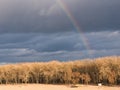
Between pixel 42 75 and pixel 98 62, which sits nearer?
pixel 98 62

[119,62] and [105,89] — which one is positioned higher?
[119,62]

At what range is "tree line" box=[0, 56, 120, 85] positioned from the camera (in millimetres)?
146750

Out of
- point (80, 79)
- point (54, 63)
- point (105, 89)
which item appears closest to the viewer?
point (105, 89)

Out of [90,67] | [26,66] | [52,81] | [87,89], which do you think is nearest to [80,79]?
[90,67]

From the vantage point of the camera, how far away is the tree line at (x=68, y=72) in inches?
5778

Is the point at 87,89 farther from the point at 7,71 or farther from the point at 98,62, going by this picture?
the point at 7,71

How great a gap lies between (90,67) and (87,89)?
33992 millimetres

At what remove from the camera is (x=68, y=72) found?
6427 inches

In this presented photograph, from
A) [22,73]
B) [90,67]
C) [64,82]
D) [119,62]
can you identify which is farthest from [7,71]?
[119,62]

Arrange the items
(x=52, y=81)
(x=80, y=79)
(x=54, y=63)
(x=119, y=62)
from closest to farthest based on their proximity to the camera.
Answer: (x=119, y=62) → (x=80, y=79) → (x=52, y=81) → (x=54, y=63)

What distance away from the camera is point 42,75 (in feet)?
584

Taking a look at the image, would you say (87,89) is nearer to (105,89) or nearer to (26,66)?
(105,89)

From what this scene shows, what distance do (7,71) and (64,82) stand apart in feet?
139

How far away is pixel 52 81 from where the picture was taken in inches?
6767
